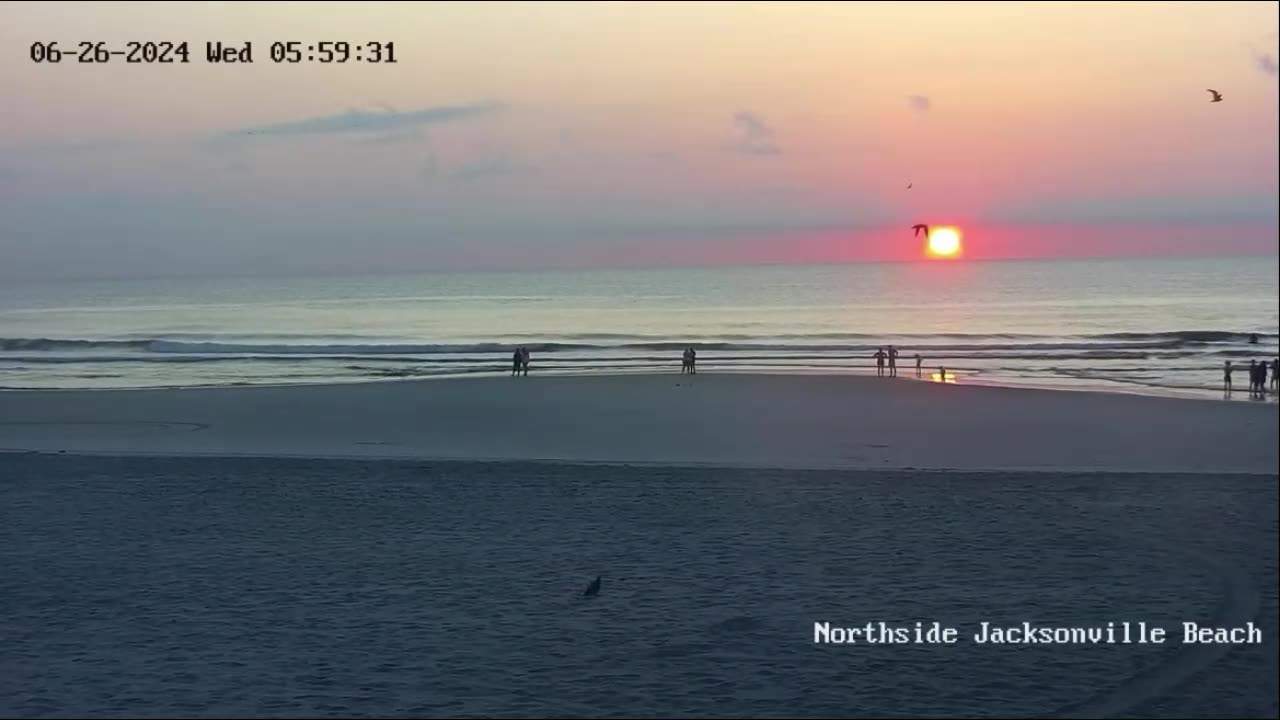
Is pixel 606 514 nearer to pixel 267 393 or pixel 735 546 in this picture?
pixel 735 546

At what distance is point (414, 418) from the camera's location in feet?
95.2

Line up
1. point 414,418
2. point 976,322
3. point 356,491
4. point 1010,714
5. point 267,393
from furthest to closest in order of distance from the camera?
1. point 976,322
2. point 267,393
3. point 414,418
4. point 356,491
5. point 1010,714

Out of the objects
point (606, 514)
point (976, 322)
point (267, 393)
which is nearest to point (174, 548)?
point (606, 514)

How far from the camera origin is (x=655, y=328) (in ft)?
293

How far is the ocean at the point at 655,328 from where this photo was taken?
2000 inches

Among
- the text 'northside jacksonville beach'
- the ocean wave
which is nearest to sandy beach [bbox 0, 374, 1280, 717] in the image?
the text 'northside jacksonville beach'

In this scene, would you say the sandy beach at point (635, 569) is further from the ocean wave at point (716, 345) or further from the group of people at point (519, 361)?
the ocean wave at point (716, 345)

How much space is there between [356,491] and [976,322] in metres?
77.7

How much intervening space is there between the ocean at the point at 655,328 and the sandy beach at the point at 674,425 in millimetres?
4332

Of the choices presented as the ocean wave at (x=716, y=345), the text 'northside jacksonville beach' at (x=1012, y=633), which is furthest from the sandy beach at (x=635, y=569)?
the ocean wave at (x=716, y=345)

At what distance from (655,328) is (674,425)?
6253cm

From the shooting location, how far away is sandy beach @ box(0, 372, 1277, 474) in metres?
21.8

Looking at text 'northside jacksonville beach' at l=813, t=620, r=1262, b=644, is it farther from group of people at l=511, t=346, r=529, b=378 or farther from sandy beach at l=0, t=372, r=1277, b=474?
group of people at l=511, t=346, r=529, b=378

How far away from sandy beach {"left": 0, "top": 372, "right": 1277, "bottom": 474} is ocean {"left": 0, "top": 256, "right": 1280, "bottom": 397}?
4.33 meters
